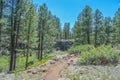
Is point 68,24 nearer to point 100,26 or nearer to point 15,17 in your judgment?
point 100,26

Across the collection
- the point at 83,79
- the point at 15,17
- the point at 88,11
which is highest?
the point at 88,11

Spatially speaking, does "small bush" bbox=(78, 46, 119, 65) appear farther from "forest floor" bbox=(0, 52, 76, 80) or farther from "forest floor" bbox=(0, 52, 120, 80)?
"forest floor" bbox=(0, 52, 76, 80)

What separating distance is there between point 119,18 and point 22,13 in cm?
2752

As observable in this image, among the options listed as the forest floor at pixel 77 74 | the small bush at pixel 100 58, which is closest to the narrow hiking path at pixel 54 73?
the forest floor at pixel 77 74

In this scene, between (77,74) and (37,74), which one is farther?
(37,74)

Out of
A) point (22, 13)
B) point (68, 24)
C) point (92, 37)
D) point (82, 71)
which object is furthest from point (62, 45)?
point (82, 71)

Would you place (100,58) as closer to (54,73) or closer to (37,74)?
(54,73)

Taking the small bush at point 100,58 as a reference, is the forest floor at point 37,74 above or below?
below

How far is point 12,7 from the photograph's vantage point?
101ft

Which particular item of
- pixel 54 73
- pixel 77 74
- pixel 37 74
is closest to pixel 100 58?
pixel 54 73

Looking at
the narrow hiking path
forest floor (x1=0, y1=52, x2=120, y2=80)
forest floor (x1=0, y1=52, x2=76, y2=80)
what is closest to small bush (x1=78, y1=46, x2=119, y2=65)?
forest floor (x1=0, y1=52, x2=120, y2=80)

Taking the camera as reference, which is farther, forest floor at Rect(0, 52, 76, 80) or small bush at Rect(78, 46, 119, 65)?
small bush at Rect(78, 46, 119, 65)

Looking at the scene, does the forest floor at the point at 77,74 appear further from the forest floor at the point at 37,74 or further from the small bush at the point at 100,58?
the small bush at the point at 100,58

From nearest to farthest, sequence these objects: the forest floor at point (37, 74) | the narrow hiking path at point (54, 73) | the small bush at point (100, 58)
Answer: the narrow hiking path at point (54, 73) < the forest floor at point (37, 74) < the small bush at point (100, 58)
